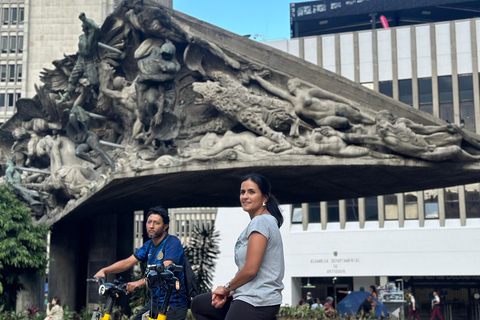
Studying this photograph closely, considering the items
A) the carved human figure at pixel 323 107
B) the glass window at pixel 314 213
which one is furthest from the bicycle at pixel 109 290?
the glass window at pixel 314 213

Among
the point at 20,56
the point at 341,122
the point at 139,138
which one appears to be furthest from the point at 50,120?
the point at 20,56

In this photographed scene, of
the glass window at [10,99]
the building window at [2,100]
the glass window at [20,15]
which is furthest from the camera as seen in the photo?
the building window at [2,100]

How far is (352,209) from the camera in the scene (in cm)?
4206

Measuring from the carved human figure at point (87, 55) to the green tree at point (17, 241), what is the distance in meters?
3.22

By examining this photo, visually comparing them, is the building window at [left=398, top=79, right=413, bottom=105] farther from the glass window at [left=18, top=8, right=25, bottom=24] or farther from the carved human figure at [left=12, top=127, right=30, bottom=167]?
the glass window at [left=18, top=8, right=25, bottom=24]

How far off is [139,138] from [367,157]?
5.23 m

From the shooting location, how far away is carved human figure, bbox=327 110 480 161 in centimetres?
1398

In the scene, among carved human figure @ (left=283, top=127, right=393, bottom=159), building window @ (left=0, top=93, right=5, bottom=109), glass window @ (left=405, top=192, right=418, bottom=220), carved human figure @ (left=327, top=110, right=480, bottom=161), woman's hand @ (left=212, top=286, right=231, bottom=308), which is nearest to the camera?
woman's hand @ (left=212, top=286, right=231, bottom=308)

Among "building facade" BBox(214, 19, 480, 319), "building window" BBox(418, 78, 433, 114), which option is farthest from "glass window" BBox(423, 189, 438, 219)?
"building window" BBox(418, 78, 433, 114)

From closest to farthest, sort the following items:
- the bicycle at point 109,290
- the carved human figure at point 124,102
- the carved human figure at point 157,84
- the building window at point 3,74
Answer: the bicycle at point 109,290 → the carved human figure at point 157,84 → the carved human figure at point 124,102 → the building window at point 3,74

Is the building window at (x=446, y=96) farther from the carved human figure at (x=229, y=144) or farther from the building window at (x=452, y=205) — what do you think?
the carved human figure at (x=229, y=144)

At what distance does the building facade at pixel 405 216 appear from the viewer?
3994 centimetres

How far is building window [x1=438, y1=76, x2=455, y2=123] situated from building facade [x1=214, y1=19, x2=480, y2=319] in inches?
2.2

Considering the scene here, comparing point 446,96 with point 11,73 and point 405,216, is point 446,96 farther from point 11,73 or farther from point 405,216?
point 11,73
